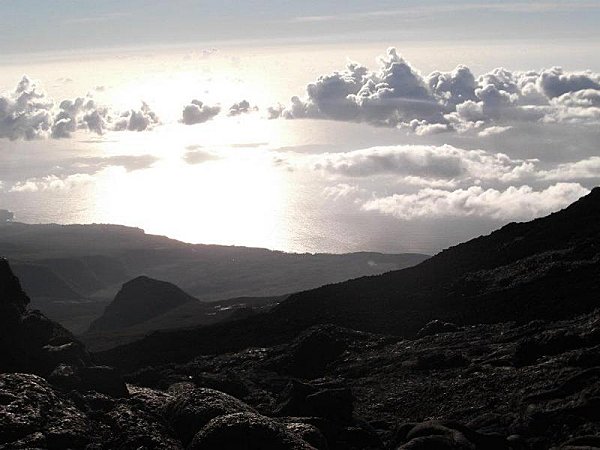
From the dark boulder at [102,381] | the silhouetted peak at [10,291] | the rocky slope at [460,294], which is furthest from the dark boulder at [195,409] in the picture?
the rocky slope at [460,294]

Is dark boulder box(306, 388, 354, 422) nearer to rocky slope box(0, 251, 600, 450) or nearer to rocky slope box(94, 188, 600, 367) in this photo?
rocky slope box(0, 251, 600, 450)

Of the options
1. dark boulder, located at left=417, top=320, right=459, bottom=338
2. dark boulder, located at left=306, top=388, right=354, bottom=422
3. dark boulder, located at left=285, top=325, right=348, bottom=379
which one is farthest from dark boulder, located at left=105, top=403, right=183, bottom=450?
dark boulder, located at left=417, top=320, right=459, bottom=338

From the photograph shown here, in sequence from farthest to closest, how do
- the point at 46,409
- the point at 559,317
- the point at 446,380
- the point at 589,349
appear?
the point at 559,317 → the point at 446,380 → the point at 589,349 → the point at 46,409

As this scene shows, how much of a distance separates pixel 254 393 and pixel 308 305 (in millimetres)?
42112

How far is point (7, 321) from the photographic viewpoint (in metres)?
57.5

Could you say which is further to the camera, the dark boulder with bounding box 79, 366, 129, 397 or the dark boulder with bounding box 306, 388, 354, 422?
the dark boulder with bounding box 79, 366, 129, 397

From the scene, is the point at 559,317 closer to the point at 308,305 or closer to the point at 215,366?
the point at 215,366

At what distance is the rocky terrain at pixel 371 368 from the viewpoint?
38.7 meters

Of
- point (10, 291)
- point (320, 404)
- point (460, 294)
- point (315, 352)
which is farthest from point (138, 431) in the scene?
point (460, 294)

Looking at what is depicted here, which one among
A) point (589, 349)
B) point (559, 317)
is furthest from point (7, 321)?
point (559, 317)

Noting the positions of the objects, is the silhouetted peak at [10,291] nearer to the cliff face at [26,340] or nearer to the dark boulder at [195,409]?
the cliff face at [26,340]

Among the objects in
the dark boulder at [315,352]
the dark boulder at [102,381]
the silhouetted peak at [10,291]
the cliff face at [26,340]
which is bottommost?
the dark boulder at [315,352]

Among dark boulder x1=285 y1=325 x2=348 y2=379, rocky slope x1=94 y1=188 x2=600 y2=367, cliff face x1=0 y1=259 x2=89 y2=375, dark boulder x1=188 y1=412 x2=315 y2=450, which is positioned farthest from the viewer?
rocky slope x1=94 y1=188 x2=600 y2=367

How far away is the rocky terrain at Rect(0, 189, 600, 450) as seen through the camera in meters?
38.7
